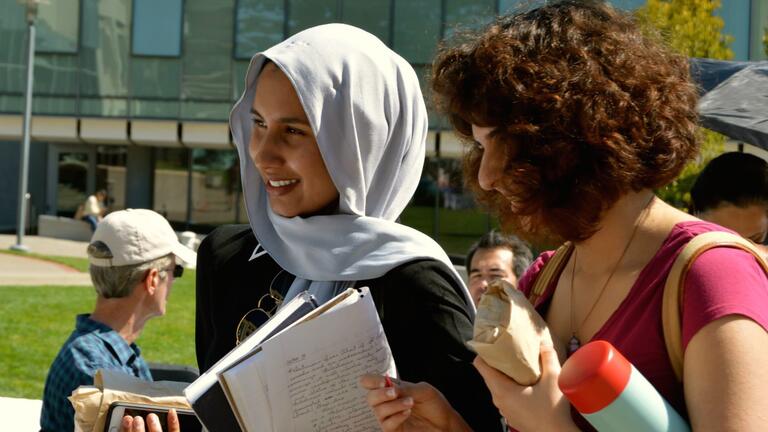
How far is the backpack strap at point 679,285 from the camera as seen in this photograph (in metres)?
1.55

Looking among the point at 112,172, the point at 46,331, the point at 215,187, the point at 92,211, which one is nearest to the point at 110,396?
the point at 46,331

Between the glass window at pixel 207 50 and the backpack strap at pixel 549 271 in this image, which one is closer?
the backpack strap at pixel 549 271

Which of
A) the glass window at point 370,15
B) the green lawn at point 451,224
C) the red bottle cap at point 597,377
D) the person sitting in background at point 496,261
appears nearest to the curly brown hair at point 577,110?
the red bottle cap at point 597,377

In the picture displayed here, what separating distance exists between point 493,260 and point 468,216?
66.8ft

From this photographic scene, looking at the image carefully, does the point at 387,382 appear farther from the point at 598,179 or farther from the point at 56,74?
the point at 56,74

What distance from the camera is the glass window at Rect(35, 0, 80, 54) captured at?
2747 centimetres

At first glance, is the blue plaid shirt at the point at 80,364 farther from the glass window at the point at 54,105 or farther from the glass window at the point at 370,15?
the glass window at the point at 54,105

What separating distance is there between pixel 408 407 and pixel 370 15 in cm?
2378

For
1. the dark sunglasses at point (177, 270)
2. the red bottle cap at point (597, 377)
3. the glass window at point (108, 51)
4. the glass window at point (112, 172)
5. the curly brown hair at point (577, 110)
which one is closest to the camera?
the red bottle cap at point (597, 377)

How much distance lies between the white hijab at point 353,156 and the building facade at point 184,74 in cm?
2141

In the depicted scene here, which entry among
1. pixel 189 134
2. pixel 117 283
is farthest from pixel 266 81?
pixel 189 134

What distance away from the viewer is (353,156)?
2420mm

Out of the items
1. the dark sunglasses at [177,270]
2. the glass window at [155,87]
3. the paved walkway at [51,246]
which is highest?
the dark sunglasses at [177,270]

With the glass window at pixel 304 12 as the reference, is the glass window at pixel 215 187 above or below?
below
